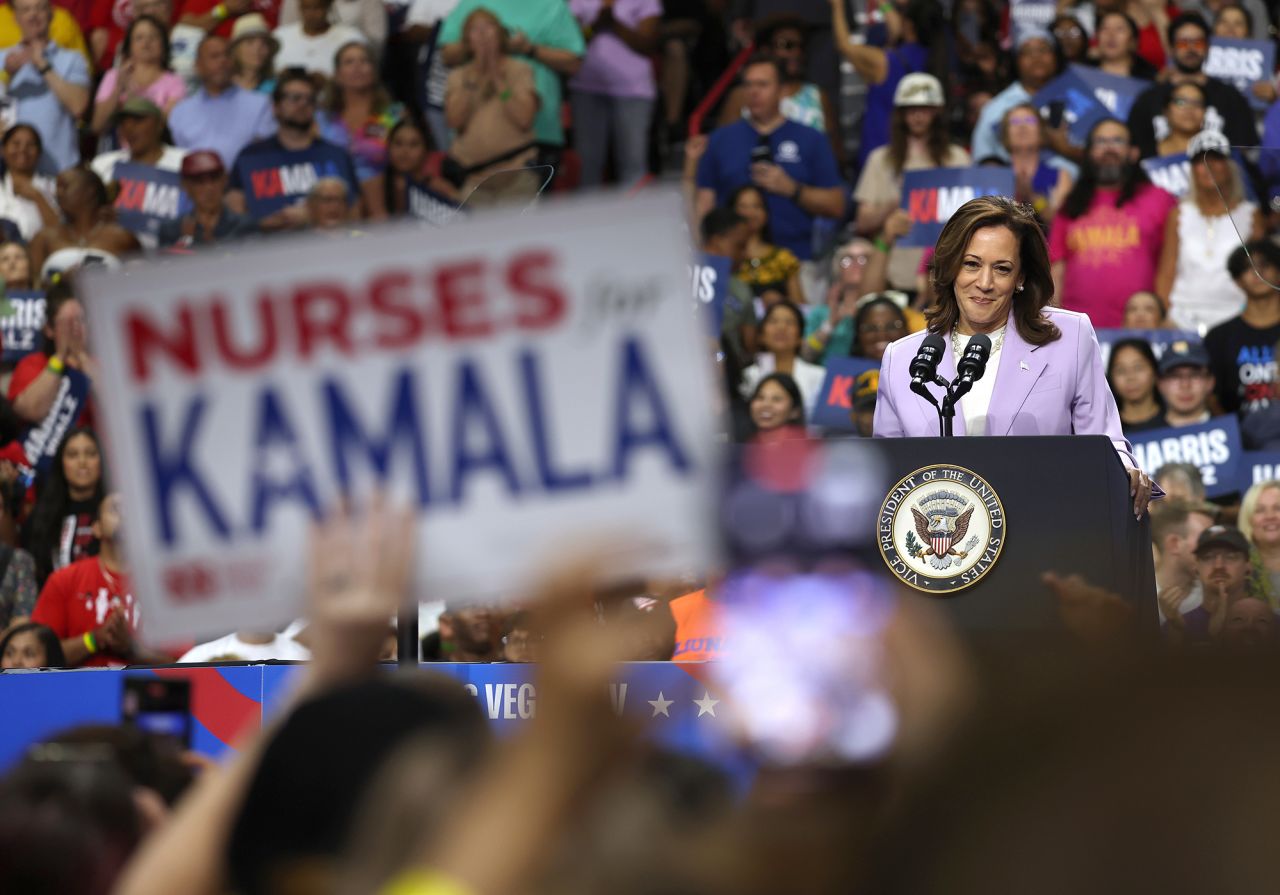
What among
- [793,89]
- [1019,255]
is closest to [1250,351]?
[793,89]

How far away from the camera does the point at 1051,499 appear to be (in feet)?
12.0

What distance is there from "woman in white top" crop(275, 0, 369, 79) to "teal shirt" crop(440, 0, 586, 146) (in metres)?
0.89

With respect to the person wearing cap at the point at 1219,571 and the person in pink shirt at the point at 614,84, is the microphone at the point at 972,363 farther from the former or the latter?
the person in pink shirt at the point at 614,84

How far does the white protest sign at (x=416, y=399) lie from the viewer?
1.39 m

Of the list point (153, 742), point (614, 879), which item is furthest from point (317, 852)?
point (153, 742)

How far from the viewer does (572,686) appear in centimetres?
113

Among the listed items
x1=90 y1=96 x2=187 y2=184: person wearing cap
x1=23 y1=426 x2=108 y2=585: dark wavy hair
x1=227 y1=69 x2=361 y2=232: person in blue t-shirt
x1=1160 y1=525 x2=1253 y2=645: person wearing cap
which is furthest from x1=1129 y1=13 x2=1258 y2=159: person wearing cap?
x1=23 y1=426 x2=108 y2=585: dark wavy hair

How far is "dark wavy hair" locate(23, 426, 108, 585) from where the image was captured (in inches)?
294

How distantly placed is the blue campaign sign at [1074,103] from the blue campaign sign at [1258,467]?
2.21m

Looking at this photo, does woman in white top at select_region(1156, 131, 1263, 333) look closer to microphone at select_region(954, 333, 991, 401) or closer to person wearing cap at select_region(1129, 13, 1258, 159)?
person wearing cap at select_region(1129, 13, 1258, 159)

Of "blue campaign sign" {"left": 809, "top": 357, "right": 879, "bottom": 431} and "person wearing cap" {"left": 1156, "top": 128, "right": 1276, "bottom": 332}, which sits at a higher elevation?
"person wearing cap" {"left": 1156, "top": 128, "right": 1276, "bottom": 332}

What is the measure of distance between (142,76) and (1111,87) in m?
5.20

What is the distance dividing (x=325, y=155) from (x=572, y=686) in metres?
8.47

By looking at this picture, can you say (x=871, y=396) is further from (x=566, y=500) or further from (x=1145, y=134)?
(x=566, y=500)
